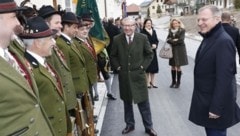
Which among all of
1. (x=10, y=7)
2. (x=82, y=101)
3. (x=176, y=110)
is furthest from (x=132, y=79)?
(x=10, y=7)

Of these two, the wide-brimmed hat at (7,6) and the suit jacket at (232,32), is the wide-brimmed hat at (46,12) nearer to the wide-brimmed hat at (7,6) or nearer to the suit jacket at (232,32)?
the wide-brimmed hat at (7,6)

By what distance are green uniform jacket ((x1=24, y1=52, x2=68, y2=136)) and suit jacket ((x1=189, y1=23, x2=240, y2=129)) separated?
146cm

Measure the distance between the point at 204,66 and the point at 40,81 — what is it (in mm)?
1691

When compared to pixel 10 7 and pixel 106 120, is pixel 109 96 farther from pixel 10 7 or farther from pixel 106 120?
pixel 10 7

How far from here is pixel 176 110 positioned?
7230 mm

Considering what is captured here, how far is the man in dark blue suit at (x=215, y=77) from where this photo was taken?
365cm

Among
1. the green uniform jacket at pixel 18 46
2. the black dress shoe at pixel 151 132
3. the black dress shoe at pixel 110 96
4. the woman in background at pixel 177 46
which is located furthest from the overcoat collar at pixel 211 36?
the woman in background at pixel 177 46

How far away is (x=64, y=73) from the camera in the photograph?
12.9 ft

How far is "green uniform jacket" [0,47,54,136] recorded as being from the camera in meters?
2.07

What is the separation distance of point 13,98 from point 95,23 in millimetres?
4922

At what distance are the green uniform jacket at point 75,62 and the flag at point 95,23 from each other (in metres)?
2.05

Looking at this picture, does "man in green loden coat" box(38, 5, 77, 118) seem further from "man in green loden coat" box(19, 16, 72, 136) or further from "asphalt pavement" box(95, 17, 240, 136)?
"asphalt pavement" box(95, 17, 240, 136)

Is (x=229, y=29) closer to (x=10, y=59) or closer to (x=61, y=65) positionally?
(x=61, y=65)

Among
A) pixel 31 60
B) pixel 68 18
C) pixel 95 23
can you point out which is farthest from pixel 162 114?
pixel 31 60
